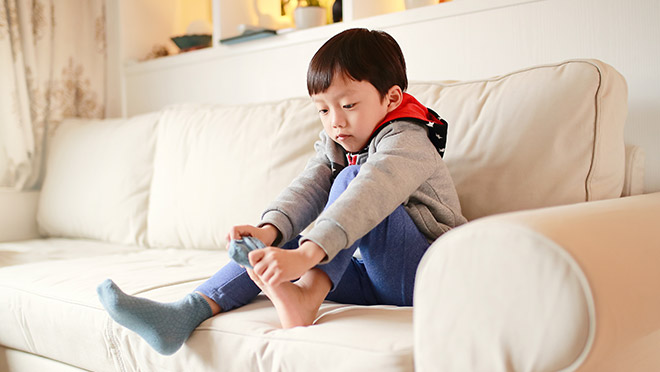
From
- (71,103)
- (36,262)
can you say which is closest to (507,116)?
(36,262)

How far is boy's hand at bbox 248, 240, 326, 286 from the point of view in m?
0.91

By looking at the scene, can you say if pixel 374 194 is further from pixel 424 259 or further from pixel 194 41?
pixel 194 41

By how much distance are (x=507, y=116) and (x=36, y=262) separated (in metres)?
1.29

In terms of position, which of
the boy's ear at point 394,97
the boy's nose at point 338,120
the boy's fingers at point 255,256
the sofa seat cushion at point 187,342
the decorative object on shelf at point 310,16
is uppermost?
the decorative object on shelf at point 310,16

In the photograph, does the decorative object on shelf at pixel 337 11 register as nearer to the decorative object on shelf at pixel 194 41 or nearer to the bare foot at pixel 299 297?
the decorative object on shelf at pixel 194 41

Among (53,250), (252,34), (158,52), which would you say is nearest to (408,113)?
(252,34)

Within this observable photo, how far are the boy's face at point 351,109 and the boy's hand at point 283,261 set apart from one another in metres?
0.32

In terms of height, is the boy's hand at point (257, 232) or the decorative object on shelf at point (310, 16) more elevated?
the decorative object on shelf at point (310, 16)

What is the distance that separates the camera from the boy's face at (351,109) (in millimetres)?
1157

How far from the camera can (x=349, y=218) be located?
0.95m

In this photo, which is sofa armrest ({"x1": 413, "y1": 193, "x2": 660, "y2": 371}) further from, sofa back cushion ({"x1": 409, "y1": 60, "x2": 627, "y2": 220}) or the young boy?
sofa back cushion ({"x1": 409, "y1": 60, "x2": 627, "y2": 220})

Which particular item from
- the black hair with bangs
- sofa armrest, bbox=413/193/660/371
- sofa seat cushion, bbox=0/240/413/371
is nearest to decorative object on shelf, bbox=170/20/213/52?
sofa seat cushion, bbox=0/240/413/371

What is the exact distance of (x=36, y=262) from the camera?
1.71 m

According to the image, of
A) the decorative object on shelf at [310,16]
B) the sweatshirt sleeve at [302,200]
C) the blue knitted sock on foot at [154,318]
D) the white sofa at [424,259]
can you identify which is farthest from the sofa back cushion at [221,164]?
the blue knitted sock on foot at [154,318]
